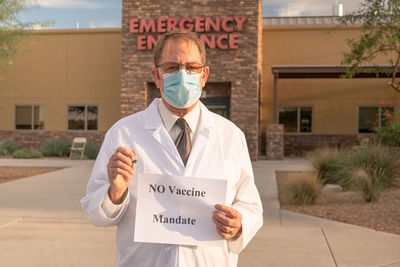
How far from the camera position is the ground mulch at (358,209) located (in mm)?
7662

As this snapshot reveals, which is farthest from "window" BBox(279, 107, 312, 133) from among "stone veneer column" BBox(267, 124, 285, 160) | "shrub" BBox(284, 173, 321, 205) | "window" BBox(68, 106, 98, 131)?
"shrub" BBox(284, 173, 321, 205)

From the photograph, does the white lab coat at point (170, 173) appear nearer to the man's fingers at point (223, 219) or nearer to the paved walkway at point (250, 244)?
the man's fingers at point (223, 219)

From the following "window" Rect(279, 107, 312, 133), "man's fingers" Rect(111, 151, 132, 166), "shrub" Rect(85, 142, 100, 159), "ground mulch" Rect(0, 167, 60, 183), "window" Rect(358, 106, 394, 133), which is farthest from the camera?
"window" Rect(279, 107, 312, 133)

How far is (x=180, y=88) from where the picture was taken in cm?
256

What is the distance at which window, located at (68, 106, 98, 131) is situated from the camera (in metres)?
24.4

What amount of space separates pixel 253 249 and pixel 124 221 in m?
3.70

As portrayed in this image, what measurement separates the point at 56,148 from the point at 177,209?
838 inches

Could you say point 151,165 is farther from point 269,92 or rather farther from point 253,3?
point 269,92

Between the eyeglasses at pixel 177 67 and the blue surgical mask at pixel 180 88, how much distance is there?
0.02 m

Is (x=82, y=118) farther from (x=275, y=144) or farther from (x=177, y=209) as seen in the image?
(x=177, y=209)

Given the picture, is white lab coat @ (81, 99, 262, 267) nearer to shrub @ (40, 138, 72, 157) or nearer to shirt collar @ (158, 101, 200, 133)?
shirt collar @ (158, 101, 200, 133)

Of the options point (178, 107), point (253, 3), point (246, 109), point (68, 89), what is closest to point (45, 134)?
point (68, 89)

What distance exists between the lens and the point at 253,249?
5.91 m

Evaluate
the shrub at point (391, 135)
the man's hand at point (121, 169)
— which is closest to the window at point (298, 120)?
the shrub at point (391, 135)
